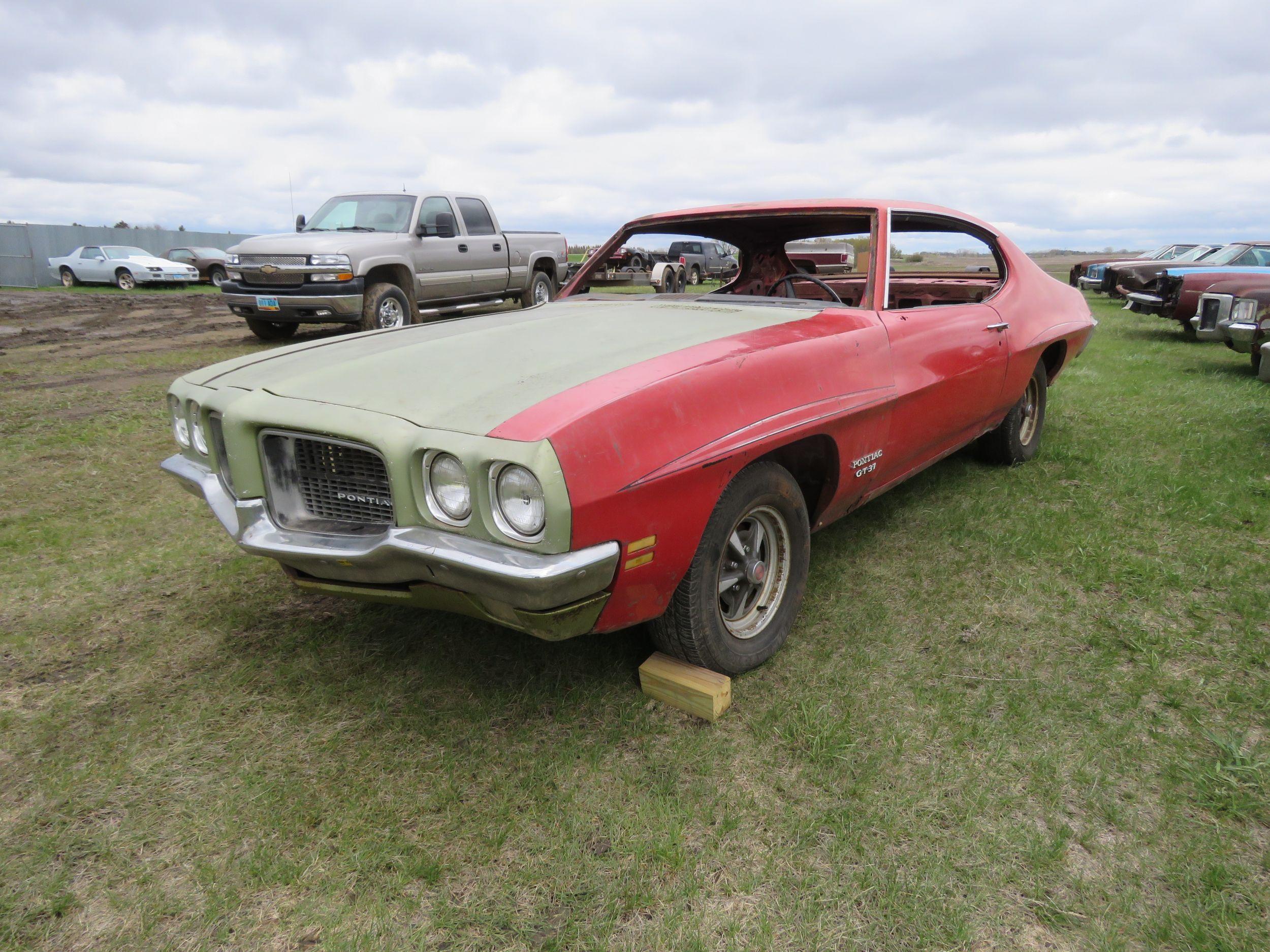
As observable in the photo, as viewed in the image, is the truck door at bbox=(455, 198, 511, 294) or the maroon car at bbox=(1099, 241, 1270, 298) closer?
the truck door at bbox=(455, 198, 511, 294)

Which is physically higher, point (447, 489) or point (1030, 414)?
point (447, 489)

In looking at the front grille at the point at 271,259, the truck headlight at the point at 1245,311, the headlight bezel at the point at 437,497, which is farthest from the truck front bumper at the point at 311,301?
the truck headlight at the point at 1245,311

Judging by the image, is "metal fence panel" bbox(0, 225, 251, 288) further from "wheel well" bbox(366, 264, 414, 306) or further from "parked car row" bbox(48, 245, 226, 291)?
"wheel well" bbox(366, 264, 414, 306)

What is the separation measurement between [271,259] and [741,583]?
25.3 feet

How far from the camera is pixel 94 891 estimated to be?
1771 millimetres

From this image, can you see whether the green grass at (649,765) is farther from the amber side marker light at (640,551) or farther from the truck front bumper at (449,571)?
the amber side marker light at (640,551)

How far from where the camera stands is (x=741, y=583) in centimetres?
256

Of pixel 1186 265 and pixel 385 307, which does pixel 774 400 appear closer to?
pixel 385 307

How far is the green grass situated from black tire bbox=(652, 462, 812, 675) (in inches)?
5.6

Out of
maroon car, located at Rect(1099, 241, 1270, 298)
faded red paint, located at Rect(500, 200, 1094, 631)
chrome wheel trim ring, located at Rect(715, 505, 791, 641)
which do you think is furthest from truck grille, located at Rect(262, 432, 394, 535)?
maroon car, located at Rect(1099, 241, 1270, 298)

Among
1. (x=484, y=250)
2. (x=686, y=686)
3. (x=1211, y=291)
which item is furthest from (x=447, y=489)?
(x=1211, y=291)

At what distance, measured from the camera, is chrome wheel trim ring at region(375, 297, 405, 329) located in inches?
342

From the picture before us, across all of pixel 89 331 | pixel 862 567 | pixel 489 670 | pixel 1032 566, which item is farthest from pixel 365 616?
pixel 89 331

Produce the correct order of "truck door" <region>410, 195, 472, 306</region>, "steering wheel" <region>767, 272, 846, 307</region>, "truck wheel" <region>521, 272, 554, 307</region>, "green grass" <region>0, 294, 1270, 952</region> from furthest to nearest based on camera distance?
"truck wheel" <region>521, 272, 554, 307</region> < "truck door" <region>410, 195, 472, 306</region> < "steering wheel" <region>767, 272, 846, 307</region> < "green grass" <region>0, 294, 1270, 952</region>
